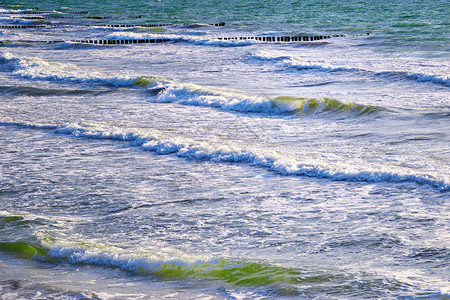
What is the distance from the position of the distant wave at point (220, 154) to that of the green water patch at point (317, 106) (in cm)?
314

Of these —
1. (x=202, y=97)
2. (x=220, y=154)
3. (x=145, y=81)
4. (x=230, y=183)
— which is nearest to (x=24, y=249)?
(x=230, y=183)

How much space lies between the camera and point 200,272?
455cm

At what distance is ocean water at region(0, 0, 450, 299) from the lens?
14.6 feet

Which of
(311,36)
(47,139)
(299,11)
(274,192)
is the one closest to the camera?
(274,192)

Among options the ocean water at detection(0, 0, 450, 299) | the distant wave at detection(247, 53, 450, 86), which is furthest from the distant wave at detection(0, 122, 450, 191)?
the distant wave at detection(247, 53, 450, 86)

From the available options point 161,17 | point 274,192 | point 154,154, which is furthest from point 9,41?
point 274,192

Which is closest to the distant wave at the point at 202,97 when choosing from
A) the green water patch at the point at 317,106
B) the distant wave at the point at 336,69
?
the green water patch at the point at 317,106

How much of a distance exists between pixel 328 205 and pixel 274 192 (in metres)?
0.71

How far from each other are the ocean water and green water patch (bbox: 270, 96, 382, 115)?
2.1 inches

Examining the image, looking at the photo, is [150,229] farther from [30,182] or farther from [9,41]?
[9,41]

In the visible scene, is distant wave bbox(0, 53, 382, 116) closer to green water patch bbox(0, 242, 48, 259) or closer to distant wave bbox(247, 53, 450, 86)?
distant wave bbox(247, 53, 450, 86)

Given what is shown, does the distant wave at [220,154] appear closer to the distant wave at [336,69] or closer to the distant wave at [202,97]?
the distant wave at [202,97]

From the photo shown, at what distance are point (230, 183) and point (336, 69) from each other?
9980 millimetres

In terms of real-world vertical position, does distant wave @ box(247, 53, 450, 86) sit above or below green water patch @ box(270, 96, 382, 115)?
above
